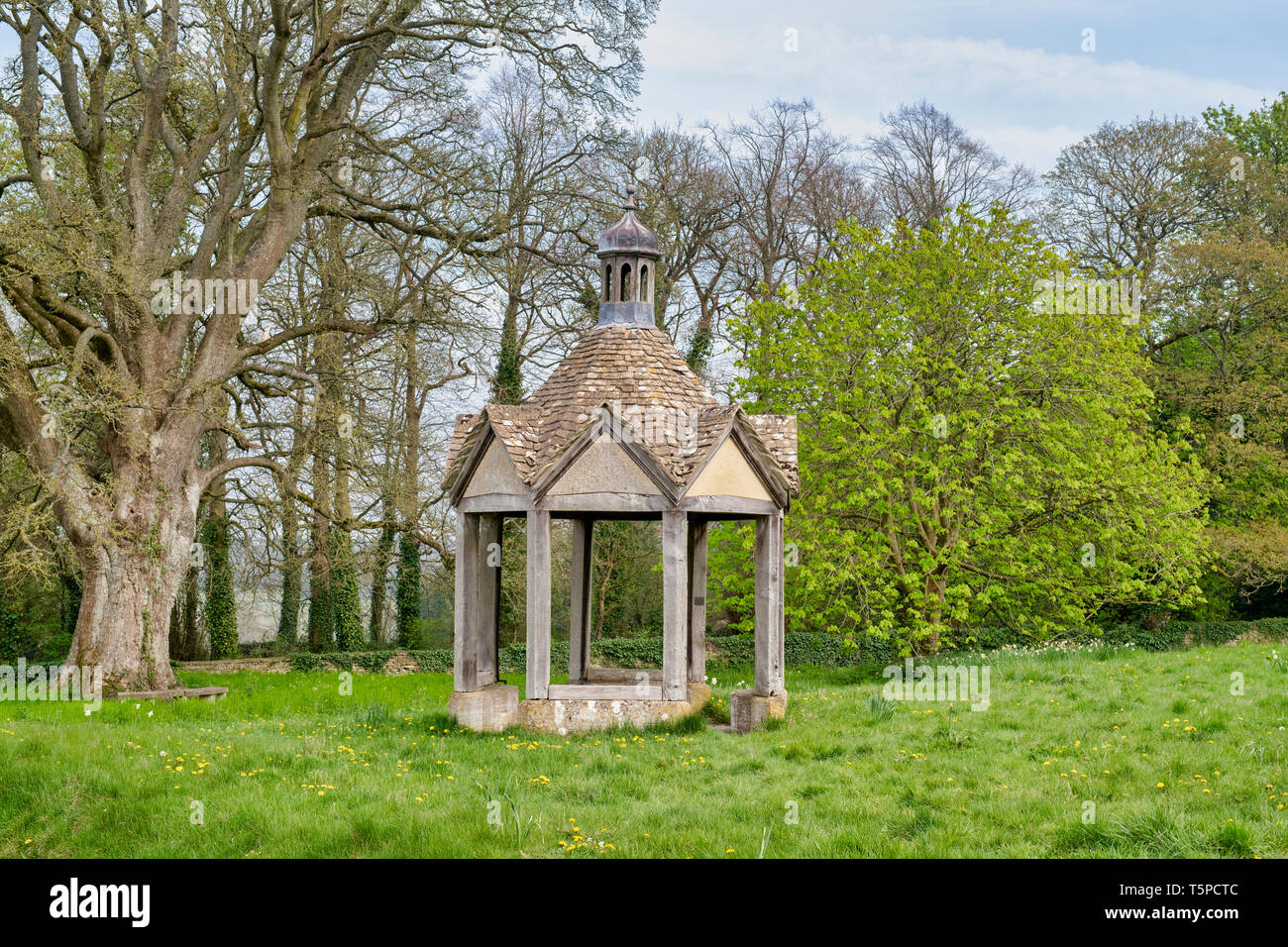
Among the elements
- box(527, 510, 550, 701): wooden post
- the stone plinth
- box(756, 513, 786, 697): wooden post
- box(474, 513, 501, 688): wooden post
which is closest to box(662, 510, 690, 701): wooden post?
box(756, 513, 786, 697): wooden post

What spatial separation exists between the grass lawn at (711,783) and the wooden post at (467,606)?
26.3 inches

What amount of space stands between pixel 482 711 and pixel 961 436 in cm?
1033

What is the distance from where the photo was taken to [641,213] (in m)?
23.9

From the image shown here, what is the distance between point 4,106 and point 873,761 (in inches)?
645

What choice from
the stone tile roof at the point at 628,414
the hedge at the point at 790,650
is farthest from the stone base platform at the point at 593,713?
the hedge at the point at 790,650

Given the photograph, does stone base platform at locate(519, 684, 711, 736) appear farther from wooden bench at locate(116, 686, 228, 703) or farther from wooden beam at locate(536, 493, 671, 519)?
wooden bench at locate(116, 686, 228, 703)

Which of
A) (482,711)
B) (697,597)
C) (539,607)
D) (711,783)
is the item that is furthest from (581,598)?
(711,783)

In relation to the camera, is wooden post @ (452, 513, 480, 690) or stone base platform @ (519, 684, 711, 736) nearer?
stone base platform @ (519, 684, 711, 736)

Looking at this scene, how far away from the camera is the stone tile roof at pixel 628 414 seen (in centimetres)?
1043

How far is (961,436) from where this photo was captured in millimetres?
17438

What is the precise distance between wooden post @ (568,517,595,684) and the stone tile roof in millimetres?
2771

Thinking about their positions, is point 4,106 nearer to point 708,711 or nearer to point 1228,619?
point 708,711

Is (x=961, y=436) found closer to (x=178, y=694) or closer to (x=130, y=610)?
(x=178, y=694)

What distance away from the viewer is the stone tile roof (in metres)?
10.4
